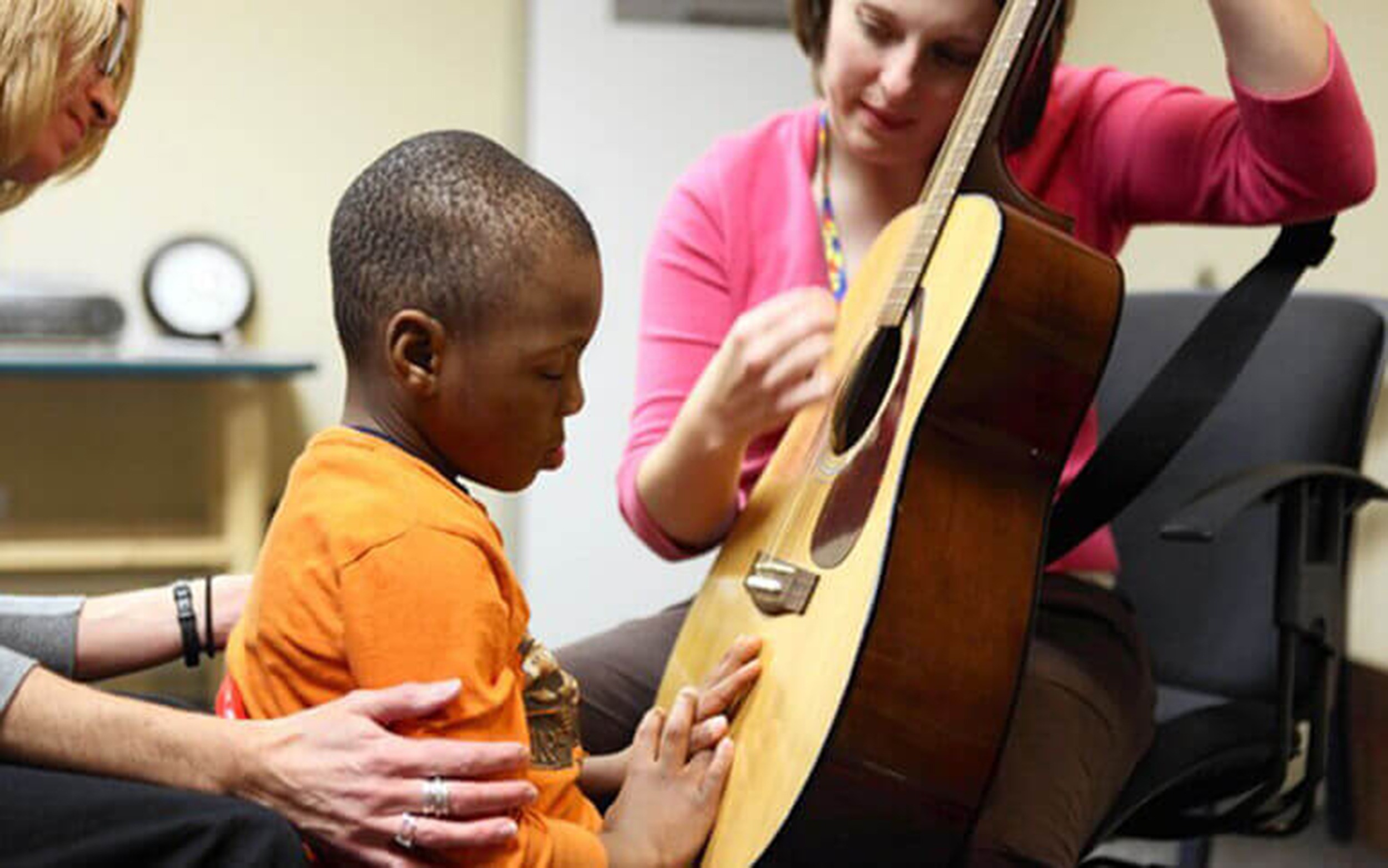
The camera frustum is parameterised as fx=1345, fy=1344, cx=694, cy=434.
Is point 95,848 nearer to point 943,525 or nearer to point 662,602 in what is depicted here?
point 943,525

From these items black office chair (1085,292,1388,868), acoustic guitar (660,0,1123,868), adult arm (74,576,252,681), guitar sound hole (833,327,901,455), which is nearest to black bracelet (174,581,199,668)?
adult arm (74,576,252,681)

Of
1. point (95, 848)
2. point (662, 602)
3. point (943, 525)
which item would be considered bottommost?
point (662, 602)

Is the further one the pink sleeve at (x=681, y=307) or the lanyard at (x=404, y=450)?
the pink sleeve at (x=681, y=307)

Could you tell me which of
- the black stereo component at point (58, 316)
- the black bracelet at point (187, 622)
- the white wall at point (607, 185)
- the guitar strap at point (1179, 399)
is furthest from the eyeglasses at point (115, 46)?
the white wall at point (607, 185)

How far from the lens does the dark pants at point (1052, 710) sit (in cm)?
99

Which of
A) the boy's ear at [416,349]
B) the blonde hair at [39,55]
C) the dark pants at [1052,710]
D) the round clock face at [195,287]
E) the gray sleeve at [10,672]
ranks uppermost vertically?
the blonde hair at [39,55]

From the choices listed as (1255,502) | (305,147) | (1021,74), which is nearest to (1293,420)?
(1255,502)

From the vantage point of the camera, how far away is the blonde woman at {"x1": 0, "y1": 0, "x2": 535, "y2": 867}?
746mm

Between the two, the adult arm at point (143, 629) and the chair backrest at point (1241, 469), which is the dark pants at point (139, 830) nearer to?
the adult arm at point (143, 629)

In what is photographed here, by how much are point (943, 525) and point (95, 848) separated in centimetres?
54

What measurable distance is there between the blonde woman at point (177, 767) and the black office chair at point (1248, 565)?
1.93 ft

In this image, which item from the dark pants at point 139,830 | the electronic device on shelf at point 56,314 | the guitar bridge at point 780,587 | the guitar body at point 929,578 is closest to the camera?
the dark pants at point 139,830

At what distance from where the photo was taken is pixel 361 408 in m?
0.88

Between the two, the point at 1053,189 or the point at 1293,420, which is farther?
the point at 1293,420
